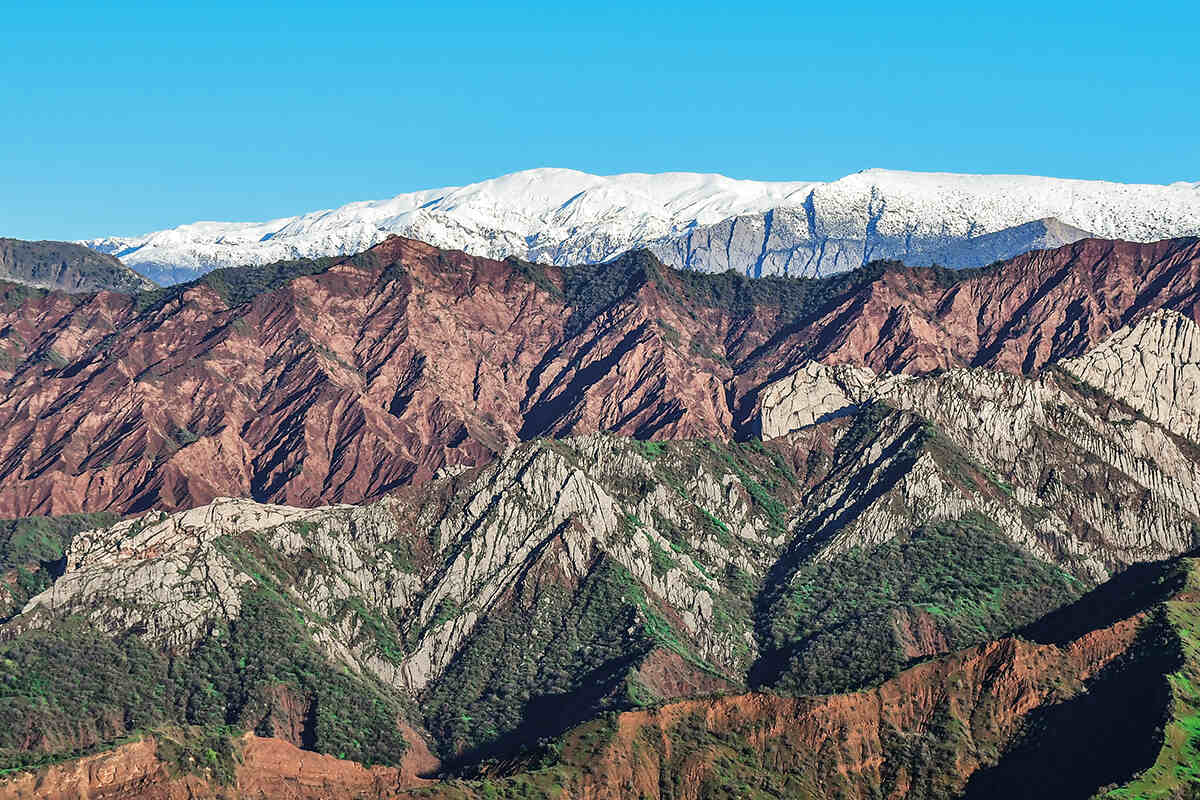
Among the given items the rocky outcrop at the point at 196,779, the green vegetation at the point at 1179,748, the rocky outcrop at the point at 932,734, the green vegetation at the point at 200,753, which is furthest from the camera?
the green vegetation at the point at 200,753

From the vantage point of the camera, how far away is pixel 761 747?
7313 inches

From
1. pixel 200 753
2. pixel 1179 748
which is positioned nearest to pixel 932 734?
pixel 1179 748

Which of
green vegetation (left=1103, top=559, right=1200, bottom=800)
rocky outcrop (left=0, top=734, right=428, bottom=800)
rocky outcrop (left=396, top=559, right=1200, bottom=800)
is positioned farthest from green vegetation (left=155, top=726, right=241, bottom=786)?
green vegetation (left=1103, top=559, right=1200, bottom=800)

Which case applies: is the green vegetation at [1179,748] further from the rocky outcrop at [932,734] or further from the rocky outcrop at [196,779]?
the rocky outcrop at [196,779]

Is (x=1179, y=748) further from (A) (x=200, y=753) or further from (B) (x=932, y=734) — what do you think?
(A) (x=200, y=753)

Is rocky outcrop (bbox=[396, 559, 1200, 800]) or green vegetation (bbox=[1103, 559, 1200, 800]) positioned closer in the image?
green vegetation (bbox=[1103, 559, 1200, 800])

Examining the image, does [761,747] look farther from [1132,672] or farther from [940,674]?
[1132,672]

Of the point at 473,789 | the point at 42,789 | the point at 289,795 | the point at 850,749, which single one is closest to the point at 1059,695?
the point at 850,749

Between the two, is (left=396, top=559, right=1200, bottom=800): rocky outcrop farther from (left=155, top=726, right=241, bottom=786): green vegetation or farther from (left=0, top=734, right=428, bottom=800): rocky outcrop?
(left=155, top=726, right=241, bottom=786): green vegetation

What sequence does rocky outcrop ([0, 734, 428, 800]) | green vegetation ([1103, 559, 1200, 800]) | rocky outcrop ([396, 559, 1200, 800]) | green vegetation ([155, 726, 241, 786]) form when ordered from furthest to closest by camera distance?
green vegetation ([155, 726, 241, 786])
rocky outcrop ([396, 559, 1200, 800])
rocky outcrop ([0, 734, 428, 800])
green vegetation ([1103, 559, 1200, 800])

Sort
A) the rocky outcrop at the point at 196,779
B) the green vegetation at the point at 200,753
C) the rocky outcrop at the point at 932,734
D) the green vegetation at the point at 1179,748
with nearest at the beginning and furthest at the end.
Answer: the green vegetation at the point at 1179,748, the rocky outcrop at the point at 196,779, the rocky outcrop at the point at 932,734, the green vegetation at the point at 200,753

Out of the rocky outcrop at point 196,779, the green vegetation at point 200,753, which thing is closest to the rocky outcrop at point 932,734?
the rocky outcrop at point 196,779

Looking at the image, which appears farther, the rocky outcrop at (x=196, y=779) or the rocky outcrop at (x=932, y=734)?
the rocky outcrop at (x=932, y=734)

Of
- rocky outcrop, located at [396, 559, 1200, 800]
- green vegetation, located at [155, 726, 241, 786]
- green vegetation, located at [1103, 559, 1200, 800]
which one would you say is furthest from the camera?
green vegetation, located at [155, 726, 241, 786]
